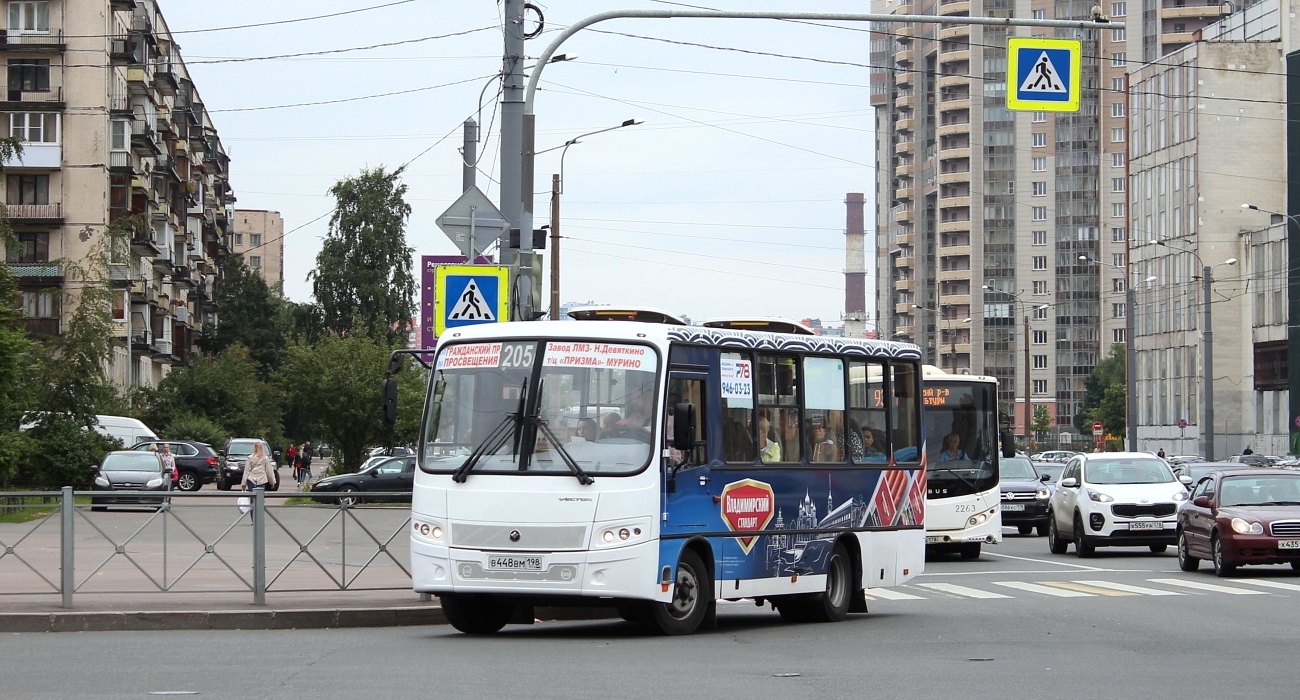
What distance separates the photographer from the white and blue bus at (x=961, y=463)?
28.2 m

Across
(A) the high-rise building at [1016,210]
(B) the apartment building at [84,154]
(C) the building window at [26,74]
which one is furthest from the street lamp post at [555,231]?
(A) the high-rise building at [1016,210]

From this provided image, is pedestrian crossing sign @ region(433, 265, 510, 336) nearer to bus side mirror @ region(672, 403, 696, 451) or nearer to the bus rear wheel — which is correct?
the bus rear wheel

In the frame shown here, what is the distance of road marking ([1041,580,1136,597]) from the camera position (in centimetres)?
2123

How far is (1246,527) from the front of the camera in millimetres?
23234

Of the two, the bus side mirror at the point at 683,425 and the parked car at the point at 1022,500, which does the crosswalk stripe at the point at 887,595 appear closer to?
the bus side mirror at the point at 683,425

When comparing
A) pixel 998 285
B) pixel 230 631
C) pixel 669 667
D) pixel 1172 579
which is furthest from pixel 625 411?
pixel 998 285

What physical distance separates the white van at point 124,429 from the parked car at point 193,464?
110cm

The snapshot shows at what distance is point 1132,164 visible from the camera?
4599 inches

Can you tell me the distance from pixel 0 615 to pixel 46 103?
6799 cm

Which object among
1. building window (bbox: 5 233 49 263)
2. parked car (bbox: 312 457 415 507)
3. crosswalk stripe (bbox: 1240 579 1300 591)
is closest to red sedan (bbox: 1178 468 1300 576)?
crosswalk stripe (bbox: 1240 579 1300 591)

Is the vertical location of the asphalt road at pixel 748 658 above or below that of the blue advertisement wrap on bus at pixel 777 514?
below

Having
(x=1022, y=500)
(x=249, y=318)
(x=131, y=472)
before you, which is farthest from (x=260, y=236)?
(x=1022, y=500)

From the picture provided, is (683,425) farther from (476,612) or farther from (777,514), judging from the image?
(476,612)

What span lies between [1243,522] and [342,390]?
40.0m
